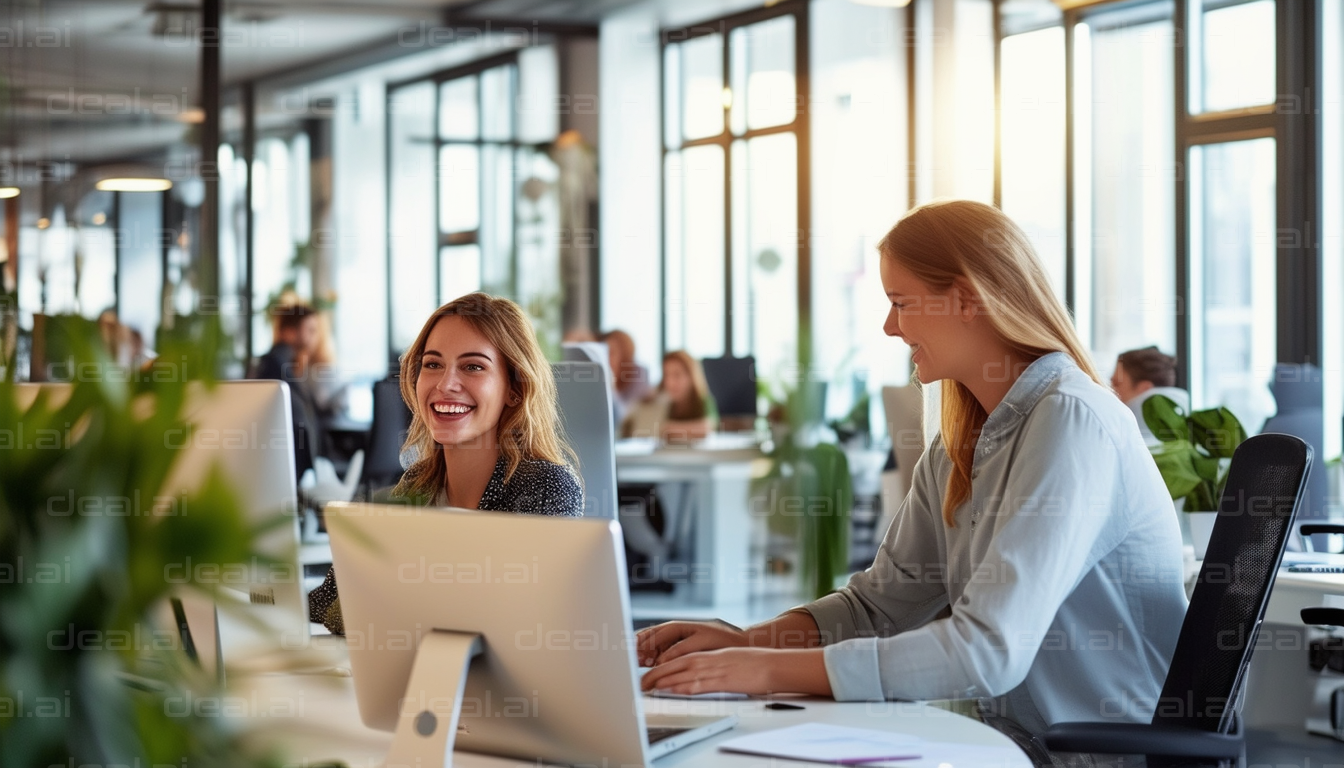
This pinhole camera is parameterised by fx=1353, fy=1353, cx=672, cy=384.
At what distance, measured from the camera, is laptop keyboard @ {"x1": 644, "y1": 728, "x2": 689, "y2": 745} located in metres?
1.39

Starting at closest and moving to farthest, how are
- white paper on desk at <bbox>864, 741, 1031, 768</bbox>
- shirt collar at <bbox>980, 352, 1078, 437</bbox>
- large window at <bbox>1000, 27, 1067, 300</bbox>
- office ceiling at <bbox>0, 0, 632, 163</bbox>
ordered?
white paper on desk at <bbox>864, 741, 1031, 768</bbox> → shirt collar at <bbox>980, 352, 1078, 437</bbox> → large window at <bbox>1000, 27, 1067, 300</bbox> → office ceiling at <bbox>0, 0, 632, 163</bbox>

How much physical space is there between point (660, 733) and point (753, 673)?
22 centimetres

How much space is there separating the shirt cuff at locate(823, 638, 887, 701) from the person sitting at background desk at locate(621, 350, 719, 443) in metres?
5.37

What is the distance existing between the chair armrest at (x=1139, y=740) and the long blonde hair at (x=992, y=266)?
0.50m

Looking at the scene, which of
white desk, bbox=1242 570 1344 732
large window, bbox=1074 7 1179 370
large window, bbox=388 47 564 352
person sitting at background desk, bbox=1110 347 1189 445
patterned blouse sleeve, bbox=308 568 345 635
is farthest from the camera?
large window, bbox=388 47 564 352

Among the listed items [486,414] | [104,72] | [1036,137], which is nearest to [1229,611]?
[486,414]

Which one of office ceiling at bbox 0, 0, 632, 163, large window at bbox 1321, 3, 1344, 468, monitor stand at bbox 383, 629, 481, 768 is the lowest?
monitor stand at bbox 383, 629, 481, 768

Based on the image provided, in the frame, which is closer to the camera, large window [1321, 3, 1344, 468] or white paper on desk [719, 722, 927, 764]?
white paper on desk [719, 722, 927, 764]

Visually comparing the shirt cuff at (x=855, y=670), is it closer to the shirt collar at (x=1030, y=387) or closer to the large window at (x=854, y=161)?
the shirt collar at (x=1030, y=387)

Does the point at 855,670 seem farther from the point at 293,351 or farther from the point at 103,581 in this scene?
the point at 293,351

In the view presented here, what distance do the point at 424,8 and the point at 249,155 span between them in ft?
5.40

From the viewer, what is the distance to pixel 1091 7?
292 inches

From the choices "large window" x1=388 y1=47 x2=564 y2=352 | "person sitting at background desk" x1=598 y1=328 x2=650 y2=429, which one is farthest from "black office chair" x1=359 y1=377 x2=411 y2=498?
"large window" x1=388 y1=47 x2=564 y2=352

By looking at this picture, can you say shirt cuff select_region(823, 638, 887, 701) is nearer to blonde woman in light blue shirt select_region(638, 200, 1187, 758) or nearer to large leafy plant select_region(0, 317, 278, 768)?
blonde woman in light blue shirt select_region(638, 200, 1187, 758)
